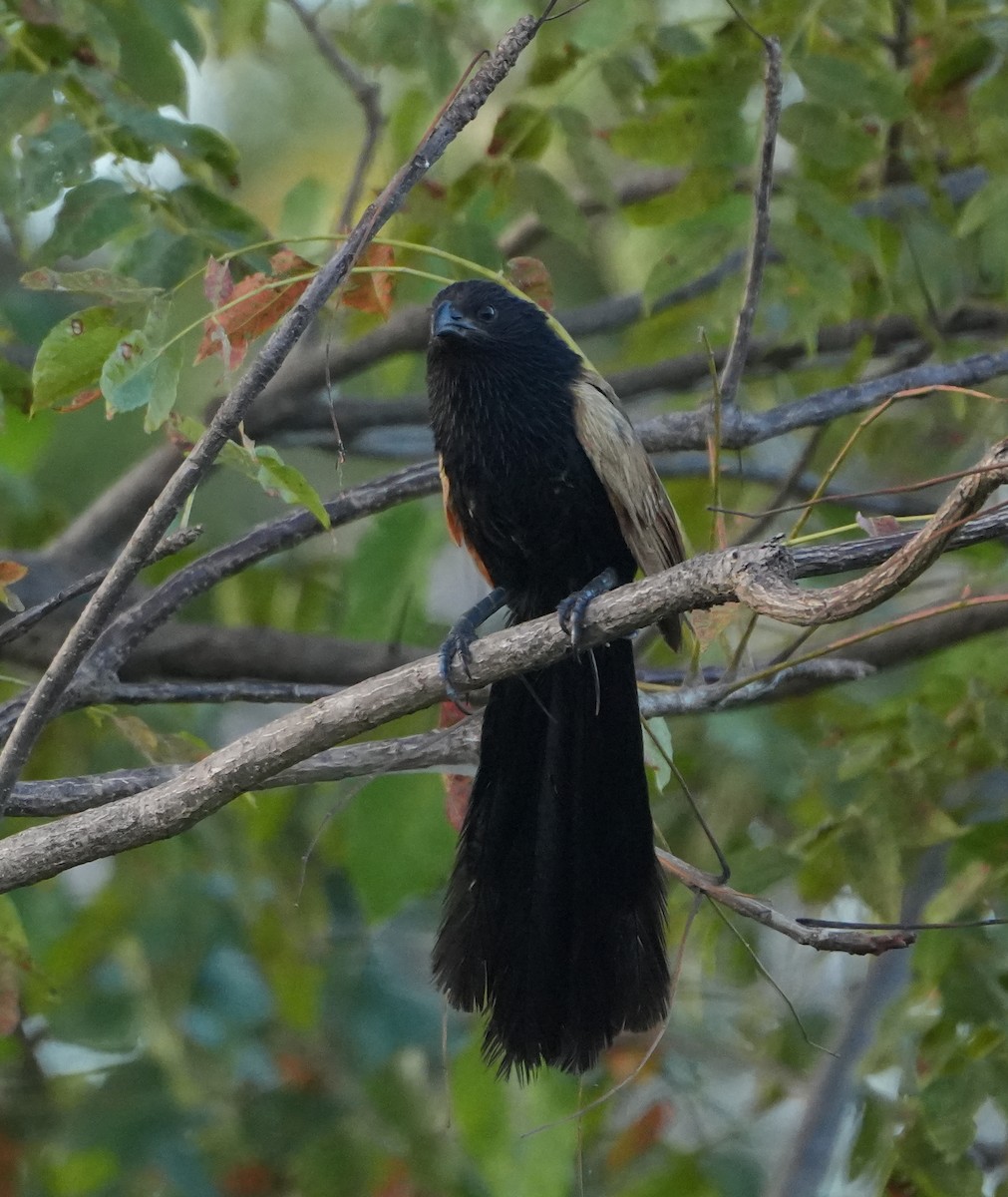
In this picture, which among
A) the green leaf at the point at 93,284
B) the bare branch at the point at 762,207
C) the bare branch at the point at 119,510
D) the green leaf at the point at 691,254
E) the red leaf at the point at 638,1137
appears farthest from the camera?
the red leaf at the point at 638,1137

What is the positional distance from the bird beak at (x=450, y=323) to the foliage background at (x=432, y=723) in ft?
0.55

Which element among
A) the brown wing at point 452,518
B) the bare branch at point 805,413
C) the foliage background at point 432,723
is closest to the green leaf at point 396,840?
the foliage background at point 432,723

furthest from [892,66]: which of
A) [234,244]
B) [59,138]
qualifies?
[59,138]

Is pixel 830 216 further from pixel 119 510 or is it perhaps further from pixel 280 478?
pixel 119 510

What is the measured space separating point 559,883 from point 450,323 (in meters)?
1.11

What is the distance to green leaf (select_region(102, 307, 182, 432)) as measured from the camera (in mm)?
1963

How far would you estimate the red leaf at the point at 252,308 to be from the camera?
2.11 m

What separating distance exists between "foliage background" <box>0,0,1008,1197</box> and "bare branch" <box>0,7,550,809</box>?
0.35 m

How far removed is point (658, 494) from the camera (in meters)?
2.66

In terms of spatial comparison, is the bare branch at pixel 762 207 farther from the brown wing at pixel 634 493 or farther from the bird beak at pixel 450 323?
the bird beak at pixel 450 323

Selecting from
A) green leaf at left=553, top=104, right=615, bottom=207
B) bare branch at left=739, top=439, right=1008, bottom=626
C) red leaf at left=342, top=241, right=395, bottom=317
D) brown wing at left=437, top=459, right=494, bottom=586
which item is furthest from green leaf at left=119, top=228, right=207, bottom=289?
bare branch at left=739, top=439, right=1008, bottom=626

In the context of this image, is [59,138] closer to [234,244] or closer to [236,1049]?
[234,244]

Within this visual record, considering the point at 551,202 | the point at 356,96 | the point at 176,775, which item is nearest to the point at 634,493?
the point at 551,202

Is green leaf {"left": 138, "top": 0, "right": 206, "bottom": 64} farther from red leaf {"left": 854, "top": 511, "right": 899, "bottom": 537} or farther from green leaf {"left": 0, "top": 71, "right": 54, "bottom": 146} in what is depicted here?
red leaf {"left": 854, "top": 511, "right": 899, "bottom": 537}
